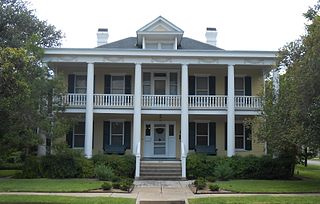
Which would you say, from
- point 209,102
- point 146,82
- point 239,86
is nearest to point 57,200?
point 209,102

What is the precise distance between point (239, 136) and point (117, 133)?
7435 mm

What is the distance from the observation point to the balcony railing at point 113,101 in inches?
1026

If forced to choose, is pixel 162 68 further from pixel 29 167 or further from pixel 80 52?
pixel 29 167

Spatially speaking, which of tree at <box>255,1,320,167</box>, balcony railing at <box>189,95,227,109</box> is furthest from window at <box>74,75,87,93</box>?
tree at <box>255,1,320,167</box>

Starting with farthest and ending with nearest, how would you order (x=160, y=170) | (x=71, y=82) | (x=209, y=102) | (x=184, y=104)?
(x=71, y=82)
(x=209, y=102)
(x=184, y=104)
(x=160, y=170)

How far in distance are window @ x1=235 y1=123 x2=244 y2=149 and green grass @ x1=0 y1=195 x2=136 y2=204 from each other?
13.9 meters

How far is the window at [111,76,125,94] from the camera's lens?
27812 millimetres

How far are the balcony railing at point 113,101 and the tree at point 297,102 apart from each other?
25.1ft

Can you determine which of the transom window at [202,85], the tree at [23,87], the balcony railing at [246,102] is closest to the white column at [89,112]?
the tree at [23,87]

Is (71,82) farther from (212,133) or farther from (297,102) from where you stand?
(297,102)

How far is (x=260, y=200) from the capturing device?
1447 centimetres

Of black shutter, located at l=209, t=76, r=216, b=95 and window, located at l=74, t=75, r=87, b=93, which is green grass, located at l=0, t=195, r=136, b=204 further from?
black shutter, located at l=209, t=76, r=216, b=95

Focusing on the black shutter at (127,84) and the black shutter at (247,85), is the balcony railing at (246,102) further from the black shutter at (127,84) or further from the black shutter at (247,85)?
the black shutter at (127,84)

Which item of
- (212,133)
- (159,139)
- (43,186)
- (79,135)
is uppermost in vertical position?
(212,133)
